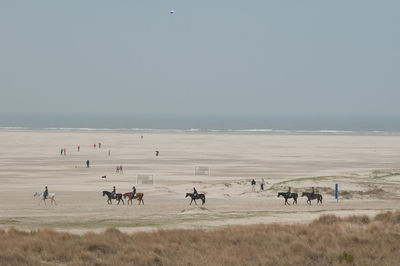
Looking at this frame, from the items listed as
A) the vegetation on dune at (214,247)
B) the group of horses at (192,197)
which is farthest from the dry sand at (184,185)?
the vegetation on dune at (214,247)

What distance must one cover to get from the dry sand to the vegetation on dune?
11.4 ft

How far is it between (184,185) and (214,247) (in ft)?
79.1

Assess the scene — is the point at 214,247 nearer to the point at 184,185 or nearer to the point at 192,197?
the point at 192,197

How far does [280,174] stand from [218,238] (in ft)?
104

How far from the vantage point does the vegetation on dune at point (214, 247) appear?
48.8ft

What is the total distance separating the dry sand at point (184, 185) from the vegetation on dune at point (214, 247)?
3.47m

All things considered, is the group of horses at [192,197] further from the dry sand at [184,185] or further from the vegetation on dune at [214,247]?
the vegetation on dune at [214,247]

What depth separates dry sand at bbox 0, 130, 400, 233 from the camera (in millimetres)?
24312

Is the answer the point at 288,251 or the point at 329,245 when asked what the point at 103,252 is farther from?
the point at 329,245

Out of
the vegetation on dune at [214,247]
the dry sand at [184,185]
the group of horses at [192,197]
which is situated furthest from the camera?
the group of horses at [192,197]

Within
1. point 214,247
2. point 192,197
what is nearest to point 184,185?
point 192,197

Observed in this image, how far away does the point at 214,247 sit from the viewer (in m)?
16.2

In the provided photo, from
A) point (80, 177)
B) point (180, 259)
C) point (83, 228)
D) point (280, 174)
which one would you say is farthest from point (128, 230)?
point (280, 174)

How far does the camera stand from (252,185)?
127 feet
